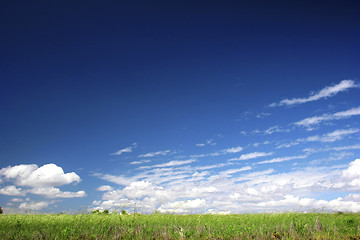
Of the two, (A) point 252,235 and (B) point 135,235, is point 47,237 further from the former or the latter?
(A) point 252,235

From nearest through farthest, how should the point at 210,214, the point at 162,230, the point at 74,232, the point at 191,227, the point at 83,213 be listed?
the point at 74,232
the point at 162,230
the point at 191,227
the point at 83,213
the point at 210,214

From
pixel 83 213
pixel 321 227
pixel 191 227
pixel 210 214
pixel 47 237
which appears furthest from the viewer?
pixel 210 214

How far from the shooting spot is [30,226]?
13992 mm

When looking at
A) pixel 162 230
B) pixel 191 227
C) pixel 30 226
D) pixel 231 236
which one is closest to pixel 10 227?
pixel 30 226

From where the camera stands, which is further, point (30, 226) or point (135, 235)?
point (30, 226)

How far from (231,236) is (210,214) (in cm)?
774

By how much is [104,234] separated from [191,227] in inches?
191

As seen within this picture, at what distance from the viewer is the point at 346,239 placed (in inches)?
511

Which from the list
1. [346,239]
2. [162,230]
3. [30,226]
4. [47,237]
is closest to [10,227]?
[30,226]

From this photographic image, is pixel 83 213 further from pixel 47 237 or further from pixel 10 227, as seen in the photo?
pixel 47 237

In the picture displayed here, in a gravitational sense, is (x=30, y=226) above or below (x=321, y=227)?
above

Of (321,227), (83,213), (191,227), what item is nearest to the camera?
(191,227)

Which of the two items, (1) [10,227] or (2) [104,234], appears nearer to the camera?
(2) [104,234]

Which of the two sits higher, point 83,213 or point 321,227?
point 83,213
